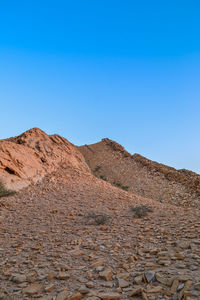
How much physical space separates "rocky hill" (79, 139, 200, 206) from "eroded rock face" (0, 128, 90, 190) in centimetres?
554

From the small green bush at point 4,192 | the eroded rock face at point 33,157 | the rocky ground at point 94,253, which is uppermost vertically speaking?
the eroded rock face at point 33,157

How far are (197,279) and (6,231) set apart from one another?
5.05 m

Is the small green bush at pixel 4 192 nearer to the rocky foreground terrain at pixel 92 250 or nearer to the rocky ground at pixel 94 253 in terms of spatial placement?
the rocky foreground terrain at pixel 92 250

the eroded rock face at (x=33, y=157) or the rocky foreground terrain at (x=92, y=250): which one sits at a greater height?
the eroded rock face at (x=33, y=157)

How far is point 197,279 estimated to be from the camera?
123 inches

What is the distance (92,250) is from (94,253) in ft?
0.61

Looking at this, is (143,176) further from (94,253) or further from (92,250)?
(94,253)

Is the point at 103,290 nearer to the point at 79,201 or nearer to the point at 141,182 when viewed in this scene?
the point at 79,201

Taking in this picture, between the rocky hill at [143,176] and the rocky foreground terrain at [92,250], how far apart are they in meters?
7.73

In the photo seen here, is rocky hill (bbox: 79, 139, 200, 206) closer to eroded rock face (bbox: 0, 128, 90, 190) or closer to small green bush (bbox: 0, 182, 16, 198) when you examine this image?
eroded rock face (bbox: 0, 128, 90, 190)

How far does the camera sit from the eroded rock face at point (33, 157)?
Answer: 10.6 m

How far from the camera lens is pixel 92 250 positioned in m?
4.76

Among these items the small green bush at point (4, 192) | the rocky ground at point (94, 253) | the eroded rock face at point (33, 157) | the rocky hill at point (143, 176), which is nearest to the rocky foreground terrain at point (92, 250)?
the rocky ground at point (94, 253)

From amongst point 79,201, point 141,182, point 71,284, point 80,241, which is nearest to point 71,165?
point 79,201
